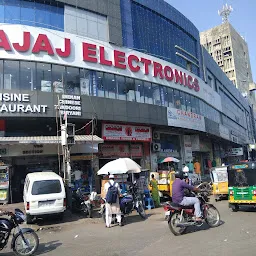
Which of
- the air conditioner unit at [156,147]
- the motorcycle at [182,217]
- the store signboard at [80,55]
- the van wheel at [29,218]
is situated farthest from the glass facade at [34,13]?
the motorcycle at [182,217]

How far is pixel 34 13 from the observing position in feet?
64.5

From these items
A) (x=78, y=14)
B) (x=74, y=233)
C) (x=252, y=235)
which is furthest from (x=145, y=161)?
(x=252, y=235)

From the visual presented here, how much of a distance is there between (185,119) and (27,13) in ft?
51.5

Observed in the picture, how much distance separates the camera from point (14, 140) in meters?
16.5

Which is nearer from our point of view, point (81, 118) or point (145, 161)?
point (81, 118)

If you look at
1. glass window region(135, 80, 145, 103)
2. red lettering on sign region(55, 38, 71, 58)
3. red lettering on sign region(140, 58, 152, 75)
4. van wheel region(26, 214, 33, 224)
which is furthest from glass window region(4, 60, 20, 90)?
red lettering on sign region(140, 58, 152, 75)

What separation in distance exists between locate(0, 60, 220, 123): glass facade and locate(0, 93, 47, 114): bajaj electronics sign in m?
0.67

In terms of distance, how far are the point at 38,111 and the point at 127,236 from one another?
12.0 meters

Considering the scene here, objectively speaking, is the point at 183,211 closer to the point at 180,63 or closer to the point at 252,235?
the point at 252,235

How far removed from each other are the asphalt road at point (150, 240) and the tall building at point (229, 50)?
297 feet

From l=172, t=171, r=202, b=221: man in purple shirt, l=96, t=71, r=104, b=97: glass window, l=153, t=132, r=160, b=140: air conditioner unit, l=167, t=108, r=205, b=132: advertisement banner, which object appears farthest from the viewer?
l=153, t=132, r=160, b=140: air conditioner unit

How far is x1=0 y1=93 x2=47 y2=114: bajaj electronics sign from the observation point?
56.2 ft

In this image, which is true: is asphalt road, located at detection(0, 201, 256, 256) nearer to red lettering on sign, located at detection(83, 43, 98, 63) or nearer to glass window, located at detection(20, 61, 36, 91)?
glass window, located at detection(20, 61, 36, 91)

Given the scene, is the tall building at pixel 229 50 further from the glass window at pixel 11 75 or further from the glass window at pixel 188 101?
the glass window at pixel 11 75
